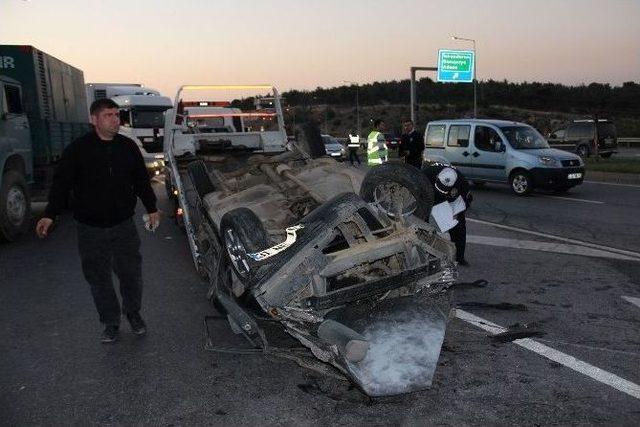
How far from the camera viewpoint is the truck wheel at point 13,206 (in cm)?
841

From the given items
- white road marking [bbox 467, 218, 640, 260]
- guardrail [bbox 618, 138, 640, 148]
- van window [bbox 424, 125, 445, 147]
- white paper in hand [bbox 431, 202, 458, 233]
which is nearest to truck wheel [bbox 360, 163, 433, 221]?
white paper in hand [bbox 431, 202, 458, 233]

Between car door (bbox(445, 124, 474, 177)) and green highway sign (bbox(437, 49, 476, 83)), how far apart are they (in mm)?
16700

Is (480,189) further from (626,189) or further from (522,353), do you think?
(522,353)

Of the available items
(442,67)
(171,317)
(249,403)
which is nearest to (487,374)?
(249,403)

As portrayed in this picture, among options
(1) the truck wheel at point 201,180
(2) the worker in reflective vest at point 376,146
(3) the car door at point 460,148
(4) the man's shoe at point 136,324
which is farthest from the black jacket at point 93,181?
(3) the car door at point 460,148

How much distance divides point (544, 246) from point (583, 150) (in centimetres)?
2008

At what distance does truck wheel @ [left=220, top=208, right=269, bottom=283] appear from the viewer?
3953mm

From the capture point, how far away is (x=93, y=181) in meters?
4.45

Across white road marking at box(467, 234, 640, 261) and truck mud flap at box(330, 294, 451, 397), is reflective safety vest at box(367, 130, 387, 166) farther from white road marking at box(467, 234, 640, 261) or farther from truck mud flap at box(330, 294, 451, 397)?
truck mud flap at box(330, 294, 451, 397)

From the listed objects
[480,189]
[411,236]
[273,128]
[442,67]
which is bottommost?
[480,189]

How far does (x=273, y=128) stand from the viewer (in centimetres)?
1019

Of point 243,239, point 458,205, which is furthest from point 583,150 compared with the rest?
point 243,239

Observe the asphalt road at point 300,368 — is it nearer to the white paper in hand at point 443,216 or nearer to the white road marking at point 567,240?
the white road marking at point 567,240

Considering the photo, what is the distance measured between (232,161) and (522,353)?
5243 millimetres
